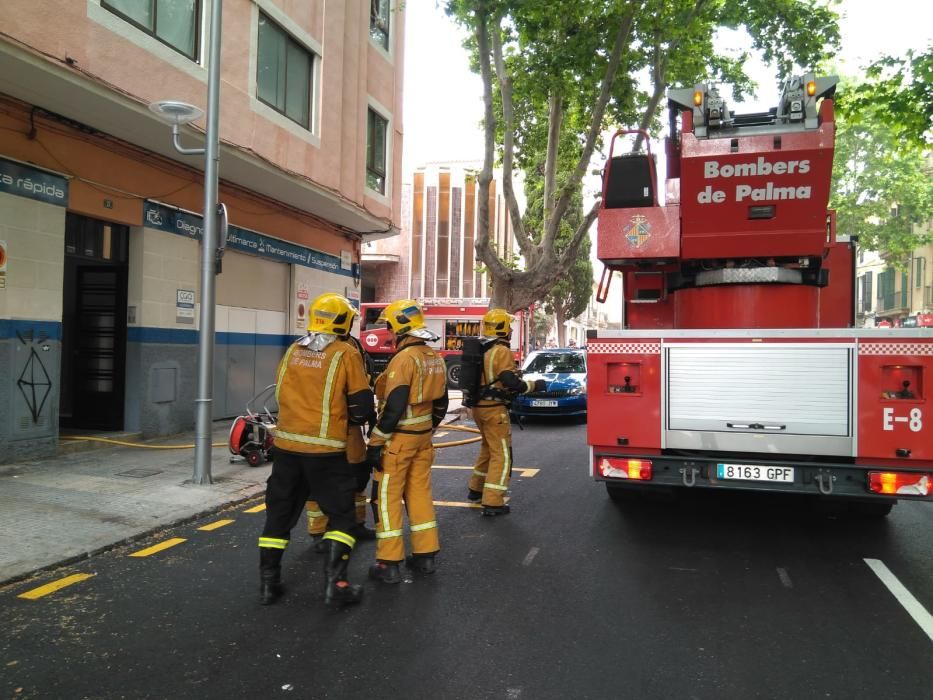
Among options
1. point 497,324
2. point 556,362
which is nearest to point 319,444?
point 497,324

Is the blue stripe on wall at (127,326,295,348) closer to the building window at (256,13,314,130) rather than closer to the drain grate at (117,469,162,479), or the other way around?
the drain grate at (117,469,162,479)

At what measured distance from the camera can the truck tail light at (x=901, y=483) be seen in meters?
4.12

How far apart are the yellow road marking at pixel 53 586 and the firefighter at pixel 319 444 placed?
135 centimetres

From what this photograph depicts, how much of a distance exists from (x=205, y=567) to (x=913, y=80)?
36.6 feet

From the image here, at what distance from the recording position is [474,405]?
6.10 meters

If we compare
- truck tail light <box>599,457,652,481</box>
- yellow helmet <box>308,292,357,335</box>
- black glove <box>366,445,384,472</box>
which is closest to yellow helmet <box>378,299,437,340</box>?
yellow helmet <box>308,292,357,335</box>

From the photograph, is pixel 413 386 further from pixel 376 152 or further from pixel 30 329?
pixel 376 152

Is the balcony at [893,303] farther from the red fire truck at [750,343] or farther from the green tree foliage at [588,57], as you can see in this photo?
the red fire truck at [750,343]

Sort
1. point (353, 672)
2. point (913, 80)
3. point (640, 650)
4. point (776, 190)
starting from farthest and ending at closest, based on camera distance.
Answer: point (913, 80) → point (776, 190) → point (640, 650) → point (353, 672)

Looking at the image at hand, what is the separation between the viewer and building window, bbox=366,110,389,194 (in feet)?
43.9

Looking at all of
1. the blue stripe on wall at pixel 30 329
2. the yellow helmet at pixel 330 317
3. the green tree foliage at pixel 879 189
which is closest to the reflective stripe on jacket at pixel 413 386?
the yellow helmet at pixel 330 317

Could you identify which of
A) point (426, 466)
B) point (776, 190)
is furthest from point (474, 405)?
point (776, 190)

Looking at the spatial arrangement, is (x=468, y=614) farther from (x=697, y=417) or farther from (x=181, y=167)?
(x=181, y=167)

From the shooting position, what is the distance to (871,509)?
18.5ft
